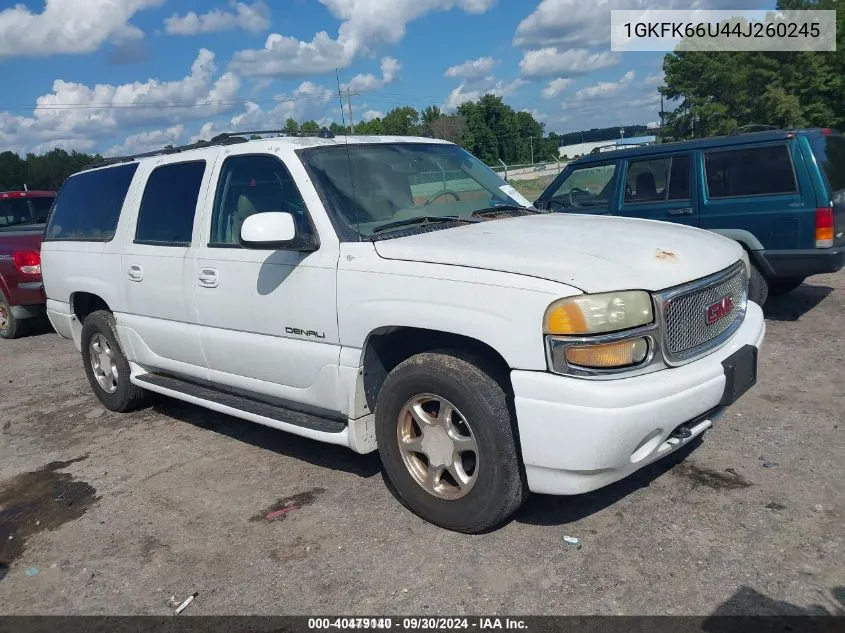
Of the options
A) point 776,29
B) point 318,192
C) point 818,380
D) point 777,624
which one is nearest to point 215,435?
point 318,192

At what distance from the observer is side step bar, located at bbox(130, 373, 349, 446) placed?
3.76 metres

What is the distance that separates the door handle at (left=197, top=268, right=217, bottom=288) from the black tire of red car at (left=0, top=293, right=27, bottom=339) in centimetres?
641

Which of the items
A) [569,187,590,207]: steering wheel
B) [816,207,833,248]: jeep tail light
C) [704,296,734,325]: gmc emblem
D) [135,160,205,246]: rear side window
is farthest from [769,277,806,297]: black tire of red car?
[135,160,205,246]: rear side window

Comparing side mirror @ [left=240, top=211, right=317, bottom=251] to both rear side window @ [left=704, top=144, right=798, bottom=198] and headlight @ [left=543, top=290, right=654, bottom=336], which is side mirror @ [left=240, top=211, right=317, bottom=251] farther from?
rear side window @ [left=704, top=144, right=798, bottom=198]

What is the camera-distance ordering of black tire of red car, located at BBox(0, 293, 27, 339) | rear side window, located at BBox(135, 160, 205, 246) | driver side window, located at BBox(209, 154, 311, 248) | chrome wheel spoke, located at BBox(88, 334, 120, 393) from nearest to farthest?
driver side window, located at BBox(209, 154, 311, 248)
rear side window, located at BBox(135, 160, 205, 246)
chrome wheel spoke, located at BBox(88, 334, 120, 393)
black tire of red car, located at BBox(0, 293, 27, 339)

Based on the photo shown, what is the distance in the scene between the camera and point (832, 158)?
22.1 ft

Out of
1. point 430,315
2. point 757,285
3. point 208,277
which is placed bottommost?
point 757,285

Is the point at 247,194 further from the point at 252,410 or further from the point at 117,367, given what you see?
the point at 117,367

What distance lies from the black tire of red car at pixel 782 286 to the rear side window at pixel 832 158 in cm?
121

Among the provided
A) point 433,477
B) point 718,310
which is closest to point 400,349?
point 433,477

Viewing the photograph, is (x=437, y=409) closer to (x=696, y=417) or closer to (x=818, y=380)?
(x=696, y=417)

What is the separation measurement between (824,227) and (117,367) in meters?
6.24

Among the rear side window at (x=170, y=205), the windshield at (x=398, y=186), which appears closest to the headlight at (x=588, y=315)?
the windshield at (x=398, y=186)

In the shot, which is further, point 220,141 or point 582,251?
point 220,141
